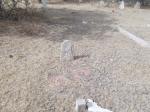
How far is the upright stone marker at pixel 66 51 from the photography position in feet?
21.1

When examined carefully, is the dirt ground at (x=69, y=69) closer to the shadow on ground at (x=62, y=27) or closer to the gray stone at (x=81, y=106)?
the shadow on ground at (x=62, y=27)

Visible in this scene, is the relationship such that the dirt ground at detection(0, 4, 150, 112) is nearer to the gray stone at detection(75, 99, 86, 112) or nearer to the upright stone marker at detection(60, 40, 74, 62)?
the upright stone marker at detection(60, 40, 74, 62)

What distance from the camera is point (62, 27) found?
9.87 metres

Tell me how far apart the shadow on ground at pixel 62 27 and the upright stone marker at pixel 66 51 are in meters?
1.86

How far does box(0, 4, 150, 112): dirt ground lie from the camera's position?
4.88 metres

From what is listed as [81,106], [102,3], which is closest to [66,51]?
[81,106]

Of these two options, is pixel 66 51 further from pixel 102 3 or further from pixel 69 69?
pixel 102 3

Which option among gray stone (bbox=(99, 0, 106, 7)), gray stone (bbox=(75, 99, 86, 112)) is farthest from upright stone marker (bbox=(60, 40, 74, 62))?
gray stone (bbox=(99, 0, 106, 7))

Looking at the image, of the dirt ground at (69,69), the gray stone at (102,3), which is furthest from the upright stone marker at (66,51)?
the gray stone at (102,3)

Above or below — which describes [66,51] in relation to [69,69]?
above

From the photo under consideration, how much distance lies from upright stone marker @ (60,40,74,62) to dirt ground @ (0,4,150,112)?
138mm

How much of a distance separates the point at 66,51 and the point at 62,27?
3.49 metres

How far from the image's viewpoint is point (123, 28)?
1034 centimetres

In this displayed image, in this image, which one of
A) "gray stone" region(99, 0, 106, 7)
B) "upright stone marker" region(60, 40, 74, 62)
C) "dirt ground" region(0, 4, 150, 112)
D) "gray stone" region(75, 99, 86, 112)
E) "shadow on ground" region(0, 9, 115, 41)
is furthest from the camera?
"gray stone" region(99, 0, 106, 7)
